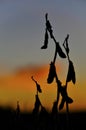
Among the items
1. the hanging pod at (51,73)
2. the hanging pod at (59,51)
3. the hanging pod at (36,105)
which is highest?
the hanging pod at (59,51)

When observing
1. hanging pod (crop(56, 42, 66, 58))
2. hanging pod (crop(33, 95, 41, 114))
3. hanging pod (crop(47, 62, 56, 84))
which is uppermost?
hanging pod (crop(56, 42, 66, 58))

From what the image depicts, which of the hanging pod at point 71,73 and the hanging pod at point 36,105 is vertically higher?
the hanging pod at point 71,73

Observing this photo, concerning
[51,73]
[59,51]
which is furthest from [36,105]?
[59,51]

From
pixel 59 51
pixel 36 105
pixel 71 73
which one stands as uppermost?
pixel 59 51

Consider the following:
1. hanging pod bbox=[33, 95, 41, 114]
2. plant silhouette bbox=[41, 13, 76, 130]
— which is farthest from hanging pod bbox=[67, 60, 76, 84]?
hanging pod bbox=[33, 95, 41, 114]

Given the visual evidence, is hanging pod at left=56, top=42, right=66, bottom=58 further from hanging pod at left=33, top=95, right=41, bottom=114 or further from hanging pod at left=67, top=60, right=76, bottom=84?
hanging pod at left=33, top=95, right=41, bottom=114

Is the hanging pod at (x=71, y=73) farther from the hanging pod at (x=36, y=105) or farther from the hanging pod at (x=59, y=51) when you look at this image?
the hanging pod at (x=36, y=105)

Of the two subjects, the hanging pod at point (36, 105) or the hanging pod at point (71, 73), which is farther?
the hanging pod at point (36, 105)

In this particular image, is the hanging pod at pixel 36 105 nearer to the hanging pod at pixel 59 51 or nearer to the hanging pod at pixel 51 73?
the hanging pod at pixel 51 73

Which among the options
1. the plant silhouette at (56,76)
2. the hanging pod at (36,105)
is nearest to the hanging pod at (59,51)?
the plant silhouette at (56,76)

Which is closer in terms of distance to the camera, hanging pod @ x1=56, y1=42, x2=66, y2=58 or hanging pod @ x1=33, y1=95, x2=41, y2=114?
hanging pod @ x1=56, y1=42, x2=66, y2=58

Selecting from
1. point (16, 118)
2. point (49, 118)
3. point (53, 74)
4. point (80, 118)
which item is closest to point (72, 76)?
point (53, 74)

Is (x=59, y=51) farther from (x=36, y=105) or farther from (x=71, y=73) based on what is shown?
(x=36, y=105)

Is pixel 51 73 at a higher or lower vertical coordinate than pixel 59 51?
lower
